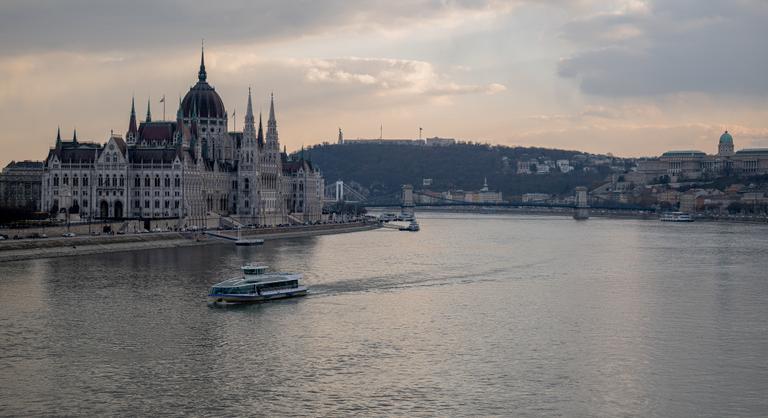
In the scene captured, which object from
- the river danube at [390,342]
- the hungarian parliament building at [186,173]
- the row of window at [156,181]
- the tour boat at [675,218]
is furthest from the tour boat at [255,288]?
the tour boat at [675,218]

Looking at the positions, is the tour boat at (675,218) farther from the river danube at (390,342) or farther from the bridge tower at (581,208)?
the river danube at (390,342)

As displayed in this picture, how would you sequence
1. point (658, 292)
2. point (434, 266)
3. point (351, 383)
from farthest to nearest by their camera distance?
point (434, 266) < point (658, 292) < point (351, 383)

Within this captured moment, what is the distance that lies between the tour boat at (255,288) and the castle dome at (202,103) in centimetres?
6964

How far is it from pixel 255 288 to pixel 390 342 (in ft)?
40.7

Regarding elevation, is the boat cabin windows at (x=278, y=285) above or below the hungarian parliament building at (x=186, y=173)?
below

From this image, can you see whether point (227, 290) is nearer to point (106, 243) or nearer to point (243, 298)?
point (243, 298)

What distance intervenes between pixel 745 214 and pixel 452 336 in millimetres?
145374

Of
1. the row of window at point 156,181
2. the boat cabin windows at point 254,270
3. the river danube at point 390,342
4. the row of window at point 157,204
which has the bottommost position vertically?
the river danube at point 390,342

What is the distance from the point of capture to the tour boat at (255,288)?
1864 inches

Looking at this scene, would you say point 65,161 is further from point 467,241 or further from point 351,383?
point 351,383

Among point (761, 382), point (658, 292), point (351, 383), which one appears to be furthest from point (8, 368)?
point (658, 292)

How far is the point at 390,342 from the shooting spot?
123ft

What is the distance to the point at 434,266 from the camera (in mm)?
67562

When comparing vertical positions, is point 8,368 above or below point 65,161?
below
